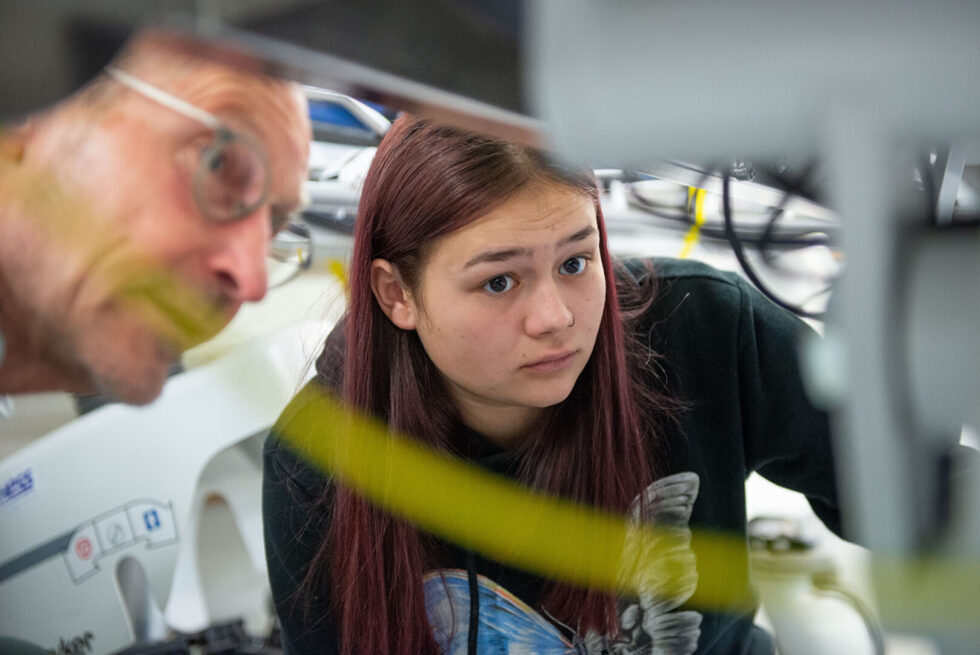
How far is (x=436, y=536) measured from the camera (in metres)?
0.89

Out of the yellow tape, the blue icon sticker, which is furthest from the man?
the yellow tape

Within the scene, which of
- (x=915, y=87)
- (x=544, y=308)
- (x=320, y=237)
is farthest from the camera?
(x=320, y=237)

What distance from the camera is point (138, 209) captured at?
0.50 meters

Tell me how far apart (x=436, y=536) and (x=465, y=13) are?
0.68 m

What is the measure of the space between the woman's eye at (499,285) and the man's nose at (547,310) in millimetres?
22

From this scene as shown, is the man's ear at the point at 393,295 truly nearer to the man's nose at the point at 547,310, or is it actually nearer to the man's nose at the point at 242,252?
the man's nose at the point at 547,310

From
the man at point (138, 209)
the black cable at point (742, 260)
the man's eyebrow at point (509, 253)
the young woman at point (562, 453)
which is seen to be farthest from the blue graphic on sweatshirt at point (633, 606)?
the man at point (138, 209)

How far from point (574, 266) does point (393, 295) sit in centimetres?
18

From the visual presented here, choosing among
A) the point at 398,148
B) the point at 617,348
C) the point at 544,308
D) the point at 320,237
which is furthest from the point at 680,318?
the point at 320,237

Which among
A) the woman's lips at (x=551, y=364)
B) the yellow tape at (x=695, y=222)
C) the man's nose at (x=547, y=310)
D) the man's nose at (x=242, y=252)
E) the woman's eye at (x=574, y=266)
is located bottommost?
the yellow tape at (x=695, y=222)

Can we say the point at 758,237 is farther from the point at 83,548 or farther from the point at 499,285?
the point at 83,548

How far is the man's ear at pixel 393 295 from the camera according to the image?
0.82m

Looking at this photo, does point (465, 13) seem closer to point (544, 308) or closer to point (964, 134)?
point (964, 134)

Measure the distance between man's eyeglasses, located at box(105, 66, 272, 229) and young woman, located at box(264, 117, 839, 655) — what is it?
327 millimetres
